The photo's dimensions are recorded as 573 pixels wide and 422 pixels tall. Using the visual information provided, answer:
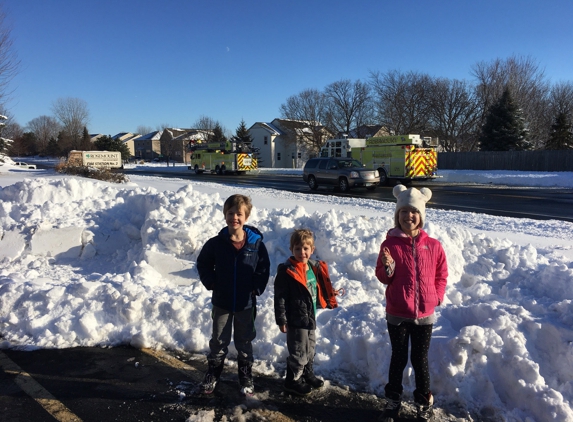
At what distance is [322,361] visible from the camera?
13.3 ft

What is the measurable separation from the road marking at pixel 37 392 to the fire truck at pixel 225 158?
107 ft

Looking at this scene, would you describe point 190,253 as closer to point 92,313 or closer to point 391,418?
point 92,313

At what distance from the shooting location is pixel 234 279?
Result: 3.58 m

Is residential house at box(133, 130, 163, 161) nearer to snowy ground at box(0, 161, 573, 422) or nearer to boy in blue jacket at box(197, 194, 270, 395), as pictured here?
snowy ground at box(0, 161, 573, 422)

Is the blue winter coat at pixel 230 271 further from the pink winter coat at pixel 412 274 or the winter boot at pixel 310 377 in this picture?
the pink winter coat at pixel 412 274

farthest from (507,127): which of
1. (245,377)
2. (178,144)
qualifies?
(178,144)

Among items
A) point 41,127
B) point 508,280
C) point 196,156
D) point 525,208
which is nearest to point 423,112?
point 196,156

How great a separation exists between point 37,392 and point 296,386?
2202 mm

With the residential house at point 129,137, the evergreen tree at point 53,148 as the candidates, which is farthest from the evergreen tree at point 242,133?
the residential house at point 129,137

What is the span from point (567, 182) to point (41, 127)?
108 m

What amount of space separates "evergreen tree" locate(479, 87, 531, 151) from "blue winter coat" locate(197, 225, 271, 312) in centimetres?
4058

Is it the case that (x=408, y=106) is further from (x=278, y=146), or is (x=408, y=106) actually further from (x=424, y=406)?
(x=424, y=406)

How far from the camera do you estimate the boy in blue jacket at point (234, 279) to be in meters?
3.58

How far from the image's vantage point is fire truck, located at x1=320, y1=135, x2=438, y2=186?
23641 millimetres
